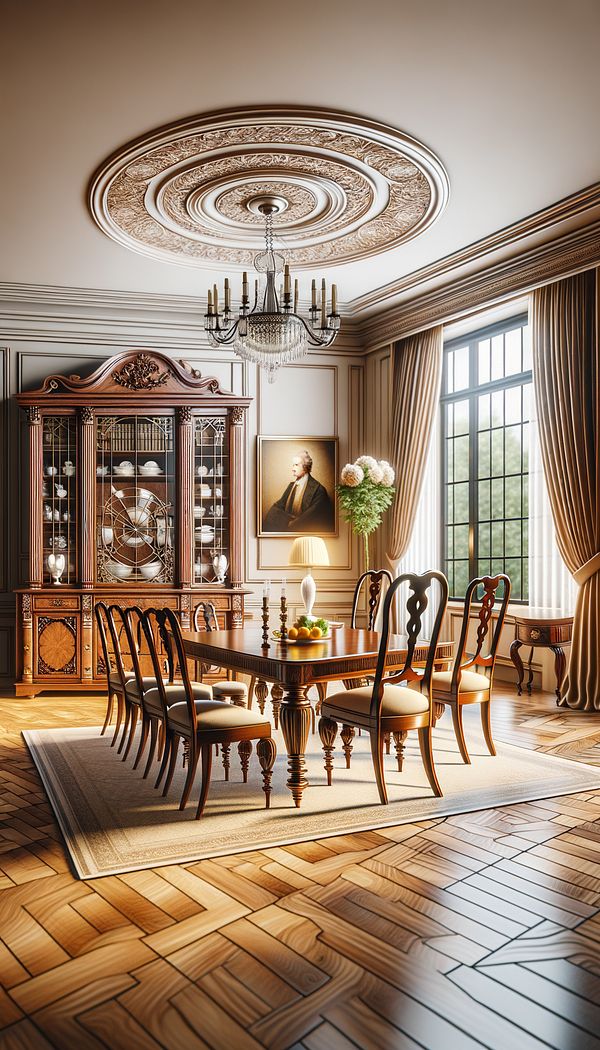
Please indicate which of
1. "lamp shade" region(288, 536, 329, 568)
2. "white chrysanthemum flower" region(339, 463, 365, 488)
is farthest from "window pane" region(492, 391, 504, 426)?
"lamp shade" region(288, 536, 329, 568)

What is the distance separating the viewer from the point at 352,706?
13.1 feet

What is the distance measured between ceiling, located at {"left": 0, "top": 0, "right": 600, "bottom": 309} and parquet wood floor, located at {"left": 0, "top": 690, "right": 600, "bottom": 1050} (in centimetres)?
331

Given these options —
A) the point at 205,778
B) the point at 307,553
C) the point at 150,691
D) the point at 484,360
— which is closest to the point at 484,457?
the point at 484,360

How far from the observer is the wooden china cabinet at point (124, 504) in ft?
23.3

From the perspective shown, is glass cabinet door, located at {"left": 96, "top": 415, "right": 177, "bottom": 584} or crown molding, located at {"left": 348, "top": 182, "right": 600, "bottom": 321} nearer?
crown molding, located at {"left": 348, "top": 182, "right": 600, "bottom": 321}

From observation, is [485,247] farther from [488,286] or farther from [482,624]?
[482,624]

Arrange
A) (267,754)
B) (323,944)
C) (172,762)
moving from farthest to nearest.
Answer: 1. (172,762)
2. (267,754)
3. (323,944)

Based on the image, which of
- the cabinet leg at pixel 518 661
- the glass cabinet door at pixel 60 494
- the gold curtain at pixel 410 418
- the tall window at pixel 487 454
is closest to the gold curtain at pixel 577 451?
the cabinet leg at pixel 518 661

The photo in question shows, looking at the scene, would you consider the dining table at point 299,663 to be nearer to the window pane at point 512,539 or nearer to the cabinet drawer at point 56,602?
the cabinet drawer at point 56,602

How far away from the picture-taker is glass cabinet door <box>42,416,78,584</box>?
728cm

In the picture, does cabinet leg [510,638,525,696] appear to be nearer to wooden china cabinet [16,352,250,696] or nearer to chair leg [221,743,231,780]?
wooden china cabinet [16,352,250,696]

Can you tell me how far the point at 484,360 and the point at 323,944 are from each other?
5.97 metres

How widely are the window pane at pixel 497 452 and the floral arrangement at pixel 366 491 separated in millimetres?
878

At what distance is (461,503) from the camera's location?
7863 millimetres
